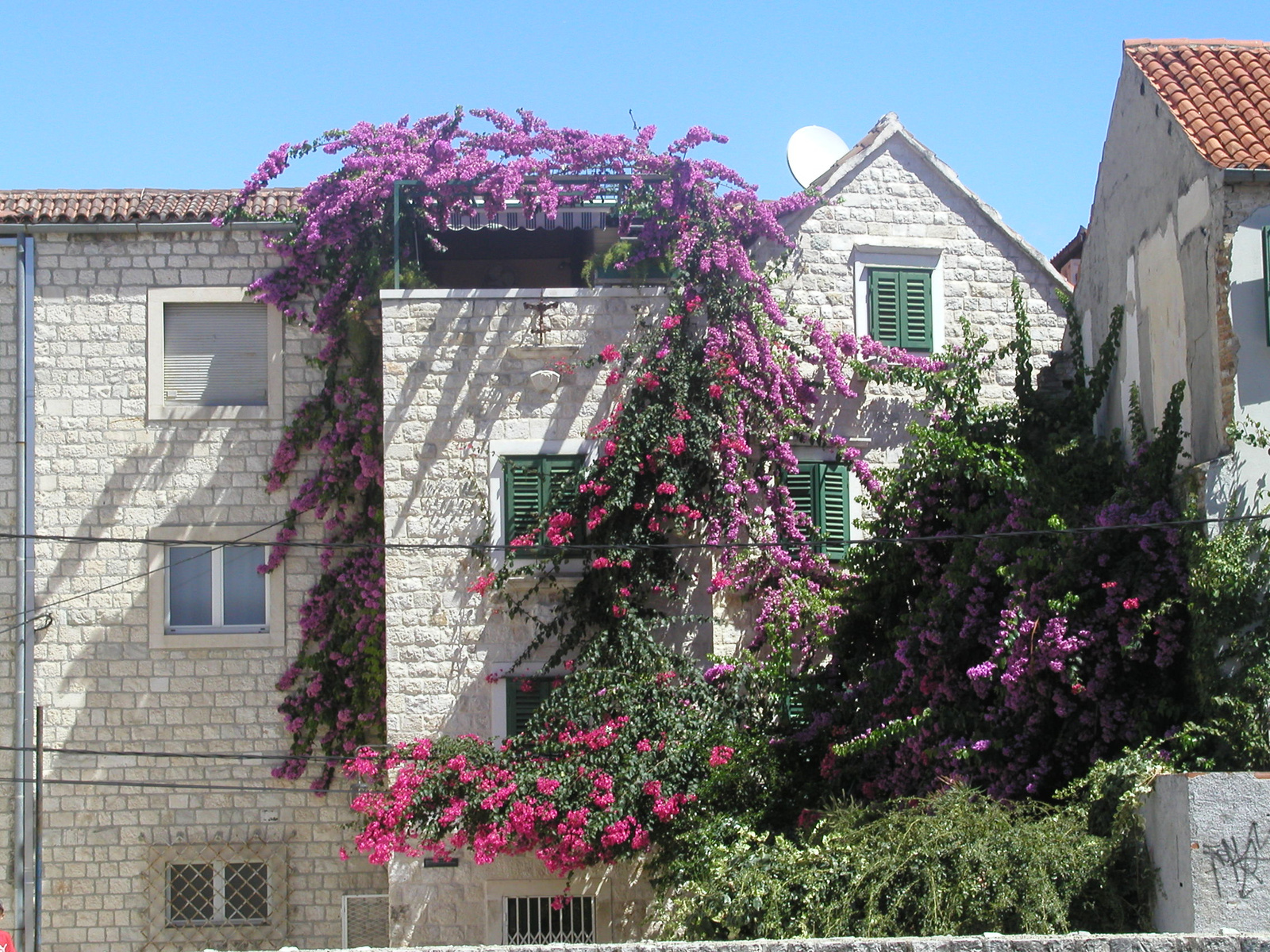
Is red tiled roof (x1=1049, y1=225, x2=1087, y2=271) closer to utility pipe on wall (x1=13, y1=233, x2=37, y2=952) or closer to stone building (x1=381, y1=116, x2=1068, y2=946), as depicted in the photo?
stone building (x1=381, y1=116, x2=1068, y2=946)

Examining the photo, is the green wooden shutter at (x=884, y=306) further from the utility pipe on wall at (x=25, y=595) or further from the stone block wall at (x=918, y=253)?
the utility pipe on wall at (x=25, y=595)

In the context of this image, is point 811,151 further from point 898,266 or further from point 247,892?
point 247,892

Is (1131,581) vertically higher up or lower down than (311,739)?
higher up

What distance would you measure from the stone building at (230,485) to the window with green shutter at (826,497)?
0.32ft

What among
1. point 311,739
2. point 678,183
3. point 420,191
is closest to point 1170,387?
point 678,183

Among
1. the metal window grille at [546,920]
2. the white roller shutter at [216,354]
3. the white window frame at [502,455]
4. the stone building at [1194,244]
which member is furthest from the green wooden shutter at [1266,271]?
the white roller shutter at [216,354]

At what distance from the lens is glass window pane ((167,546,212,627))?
16.5m

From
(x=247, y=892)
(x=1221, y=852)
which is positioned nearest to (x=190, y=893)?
(x=247, y=892)

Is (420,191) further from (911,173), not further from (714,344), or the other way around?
(911,173)

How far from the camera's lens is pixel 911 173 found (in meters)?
16.8

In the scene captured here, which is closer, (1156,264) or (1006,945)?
(1006,945)

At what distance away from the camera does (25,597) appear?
1616 cm

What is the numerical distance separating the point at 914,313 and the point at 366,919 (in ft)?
28.0

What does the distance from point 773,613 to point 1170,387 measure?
4297 millimetres
